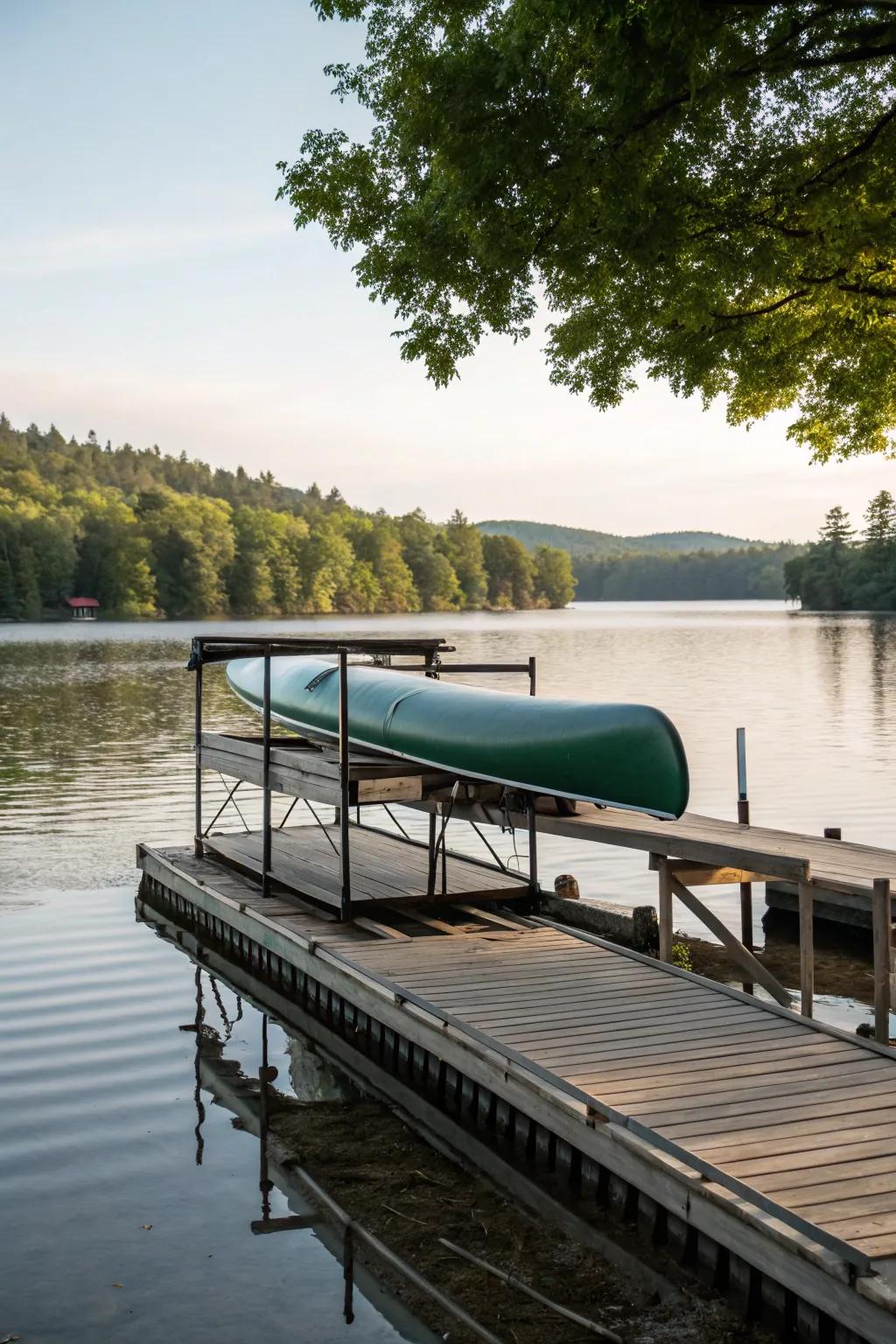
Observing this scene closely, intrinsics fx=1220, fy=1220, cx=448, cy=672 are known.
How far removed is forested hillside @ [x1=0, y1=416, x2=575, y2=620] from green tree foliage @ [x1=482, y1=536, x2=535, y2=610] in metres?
0.26

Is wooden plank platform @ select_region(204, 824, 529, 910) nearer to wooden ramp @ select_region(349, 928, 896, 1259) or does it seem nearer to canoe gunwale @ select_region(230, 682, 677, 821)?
canoe gunwale @ select_region(230, 682, 677, 821)

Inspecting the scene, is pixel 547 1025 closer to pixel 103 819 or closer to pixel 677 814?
pixel 677 814

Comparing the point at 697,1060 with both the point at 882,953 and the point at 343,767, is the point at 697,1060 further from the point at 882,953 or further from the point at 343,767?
the point at 343,767

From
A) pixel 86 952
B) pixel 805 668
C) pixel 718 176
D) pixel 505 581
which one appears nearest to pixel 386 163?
pixel 718 176

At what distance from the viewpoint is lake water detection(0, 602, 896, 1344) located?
17.5ft

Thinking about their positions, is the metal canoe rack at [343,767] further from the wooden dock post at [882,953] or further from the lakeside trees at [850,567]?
the lakeside trees at [850,567]

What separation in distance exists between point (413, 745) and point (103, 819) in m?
9.11

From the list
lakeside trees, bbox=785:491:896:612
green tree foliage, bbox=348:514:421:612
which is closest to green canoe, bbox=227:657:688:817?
lakeside trees, bbox=785:491:896:612

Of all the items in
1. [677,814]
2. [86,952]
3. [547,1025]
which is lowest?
[86,952]

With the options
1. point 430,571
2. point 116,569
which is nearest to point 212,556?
point 116,569

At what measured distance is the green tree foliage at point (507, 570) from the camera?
183m

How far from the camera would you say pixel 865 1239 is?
421cm

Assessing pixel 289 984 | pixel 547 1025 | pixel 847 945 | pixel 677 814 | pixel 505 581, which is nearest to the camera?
pixel 547 1025

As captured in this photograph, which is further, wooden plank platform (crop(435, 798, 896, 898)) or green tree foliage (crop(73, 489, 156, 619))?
green tree foliage (crop(73, 489, 156, 619))
